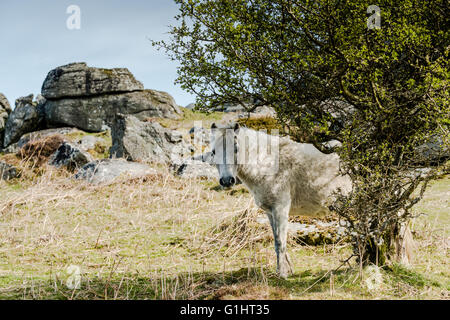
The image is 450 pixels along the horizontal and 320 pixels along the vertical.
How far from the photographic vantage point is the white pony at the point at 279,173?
7.41 m

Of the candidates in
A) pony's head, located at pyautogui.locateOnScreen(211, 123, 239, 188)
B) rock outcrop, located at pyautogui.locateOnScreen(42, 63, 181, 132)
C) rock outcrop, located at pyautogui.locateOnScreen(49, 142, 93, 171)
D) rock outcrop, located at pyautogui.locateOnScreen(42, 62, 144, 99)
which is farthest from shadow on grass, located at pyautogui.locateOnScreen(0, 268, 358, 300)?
rock outcrop, located at pyautogui.locateOnScreen(42, 62, 144, 99)

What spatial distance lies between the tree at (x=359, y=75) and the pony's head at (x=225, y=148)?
84cm

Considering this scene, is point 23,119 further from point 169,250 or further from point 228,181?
point 228,181

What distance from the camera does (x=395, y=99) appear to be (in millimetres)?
6113

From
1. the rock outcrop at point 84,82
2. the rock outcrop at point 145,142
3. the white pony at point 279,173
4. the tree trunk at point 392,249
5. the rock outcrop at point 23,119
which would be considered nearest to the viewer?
the tree trunk at point 392,249

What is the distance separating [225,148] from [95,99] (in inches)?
1436

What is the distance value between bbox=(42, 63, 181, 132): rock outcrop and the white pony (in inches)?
1288

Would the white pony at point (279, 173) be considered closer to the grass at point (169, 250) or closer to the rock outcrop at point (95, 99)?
the grass at point (169, 250)

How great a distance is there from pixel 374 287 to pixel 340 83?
328 centimetres

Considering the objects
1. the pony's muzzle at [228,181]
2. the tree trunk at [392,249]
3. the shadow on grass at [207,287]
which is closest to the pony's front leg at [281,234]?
the shadow on grass at [207,287]

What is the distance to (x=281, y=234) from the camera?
24.5 feet

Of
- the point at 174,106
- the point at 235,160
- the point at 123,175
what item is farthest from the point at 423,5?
the point at 174,106
